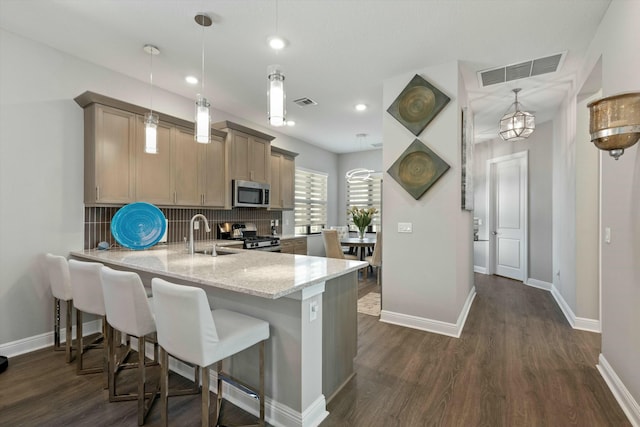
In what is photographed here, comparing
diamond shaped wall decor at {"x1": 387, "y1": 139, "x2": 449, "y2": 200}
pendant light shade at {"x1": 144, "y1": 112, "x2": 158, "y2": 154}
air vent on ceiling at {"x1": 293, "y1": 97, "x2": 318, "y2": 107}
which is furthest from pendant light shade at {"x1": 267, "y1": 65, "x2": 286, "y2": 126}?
air vent on ceiling at {"x1": 293, "y1": 97, "x2": 318, "y2": 107}

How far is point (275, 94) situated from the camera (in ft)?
6.13

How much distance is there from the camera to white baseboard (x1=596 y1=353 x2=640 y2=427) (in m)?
1.80

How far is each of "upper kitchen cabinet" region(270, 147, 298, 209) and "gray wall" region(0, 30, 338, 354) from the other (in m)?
2.63

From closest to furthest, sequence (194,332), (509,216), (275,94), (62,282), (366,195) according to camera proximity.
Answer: (194,332) → (275,94) → (62,282) → (509,216) → (366,195)

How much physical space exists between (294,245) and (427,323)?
8.50 ft

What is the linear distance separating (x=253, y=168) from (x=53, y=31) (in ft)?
8.50

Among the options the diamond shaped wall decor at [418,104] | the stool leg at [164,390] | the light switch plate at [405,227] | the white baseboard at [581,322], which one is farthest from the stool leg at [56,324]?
the white baseboard at [581,322]

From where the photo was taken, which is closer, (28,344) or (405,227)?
(28,344)

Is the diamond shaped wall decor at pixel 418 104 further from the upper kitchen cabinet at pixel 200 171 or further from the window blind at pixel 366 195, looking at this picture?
the window blind at pixel 366 195

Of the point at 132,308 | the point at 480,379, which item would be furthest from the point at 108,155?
the point at 480,379

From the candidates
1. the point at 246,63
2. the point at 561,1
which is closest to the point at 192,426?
the point at 246,63

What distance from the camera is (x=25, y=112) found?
9.05 feet

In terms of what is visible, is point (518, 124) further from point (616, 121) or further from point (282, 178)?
point (282, 178)

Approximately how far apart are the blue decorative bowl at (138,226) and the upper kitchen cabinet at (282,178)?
2.16 metres
